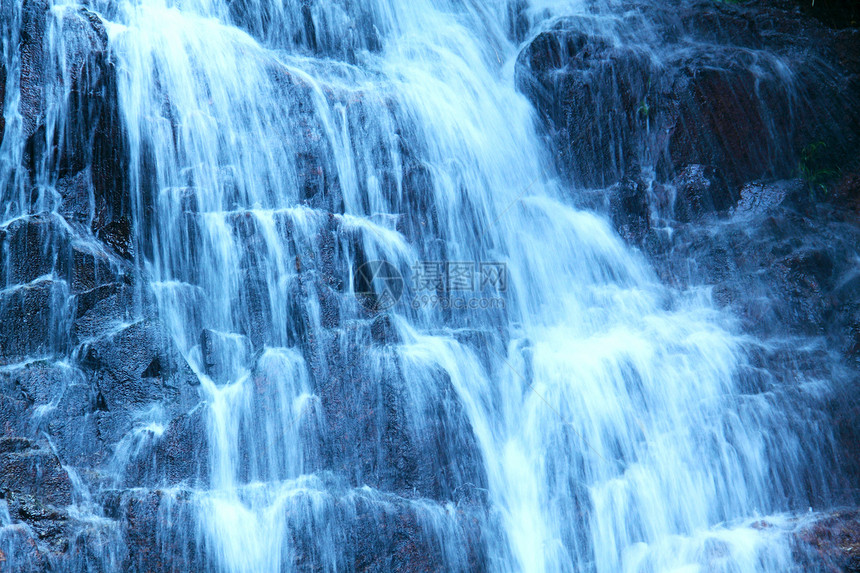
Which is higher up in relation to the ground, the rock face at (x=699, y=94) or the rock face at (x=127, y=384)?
the rock face at (x=699, y=94)

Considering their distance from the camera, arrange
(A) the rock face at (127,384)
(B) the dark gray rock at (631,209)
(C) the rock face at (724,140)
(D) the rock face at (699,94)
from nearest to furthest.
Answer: (A) the rock face at (127,384)
(C) the rock face at (724,140)
(B) the dark gray rock at (631,209)
(D) the rock face at (699,94)

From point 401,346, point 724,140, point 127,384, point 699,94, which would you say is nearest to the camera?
point 127,384

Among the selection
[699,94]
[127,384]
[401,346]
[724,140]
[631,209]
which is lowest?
[127,384]

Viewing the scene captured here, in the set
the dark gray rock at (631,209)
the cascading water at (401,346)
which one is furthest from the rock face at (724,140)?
the cascading water at (401,346)

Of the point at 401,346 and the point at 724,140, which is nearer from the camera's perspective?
the point at 401,346

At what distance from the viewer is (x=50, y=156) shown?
21.3 feet

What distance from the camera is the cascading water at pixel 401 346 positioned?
586 cm

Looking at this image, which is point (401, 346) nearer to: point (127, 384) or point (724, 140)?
point (127, 384)

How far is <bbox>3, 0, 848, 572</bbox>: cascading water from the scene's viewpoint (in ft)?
19.2

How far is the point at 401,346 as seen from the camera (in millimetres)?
6695

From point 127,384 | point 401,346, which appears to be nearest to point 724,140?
point 401,346

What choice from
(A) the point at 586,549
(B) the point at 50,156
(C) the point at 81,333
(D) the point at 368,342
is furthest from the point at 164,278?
(A) the point at 586,549

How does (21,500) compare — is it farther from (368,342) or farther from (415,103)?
(415,103)

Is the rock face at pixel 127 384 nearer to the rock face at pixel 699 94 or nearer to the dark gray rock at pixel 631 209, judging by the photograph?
the dark gray rock at pixel 631 209
